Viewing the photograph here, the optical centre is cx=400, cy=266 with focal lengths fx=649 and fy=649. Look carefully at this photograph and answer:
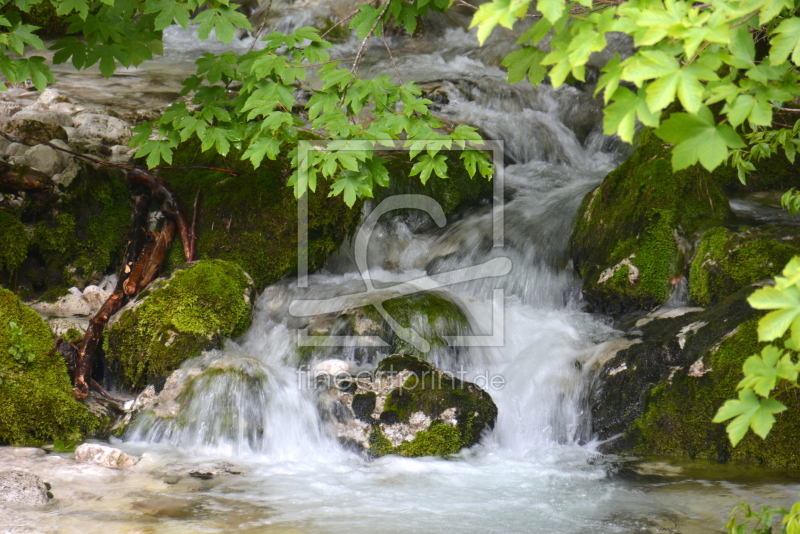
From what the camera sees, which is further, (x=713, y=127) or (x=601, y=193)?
(x=601, y=193)

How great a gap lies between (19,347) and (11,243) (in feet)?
5.02

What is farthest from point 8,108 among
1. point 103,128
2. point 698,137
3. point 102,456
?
point 698,137

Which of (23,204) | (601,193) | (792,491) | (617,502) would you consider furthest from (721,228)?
(23,204)

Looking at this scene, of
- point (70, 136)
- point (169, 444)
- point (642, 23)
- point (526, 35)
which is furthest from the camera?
point (70, 136)

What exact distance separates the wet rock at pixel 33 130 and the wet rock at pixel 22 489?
4.20 metres

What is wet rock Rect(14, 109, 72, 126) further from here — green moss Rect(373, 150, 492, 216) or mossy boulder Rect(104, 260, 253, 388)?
green moss Rect(373, 150, 492, 216)

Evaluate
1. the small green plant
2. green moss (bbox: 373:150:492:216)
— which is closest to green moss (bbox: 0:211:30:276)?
the small green plant

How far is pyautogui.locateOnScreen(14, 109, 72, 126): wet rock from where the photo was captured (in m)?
6.75

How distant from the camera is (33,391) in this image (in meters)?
4.32

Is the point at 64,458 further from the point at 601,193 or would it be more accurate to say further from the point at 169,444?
the point at 601,193

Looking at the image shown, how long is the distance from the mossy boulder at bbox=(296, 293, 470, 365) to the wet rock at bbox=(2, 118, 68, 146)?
10.9 feet

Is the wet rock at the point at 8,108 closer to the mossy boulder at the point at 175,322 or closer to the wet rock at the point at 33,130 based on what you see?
the wet rock at the point at 33,130

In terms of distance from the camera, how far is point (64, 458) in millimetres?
3881

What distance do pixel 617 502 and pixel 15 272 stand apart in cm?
519
